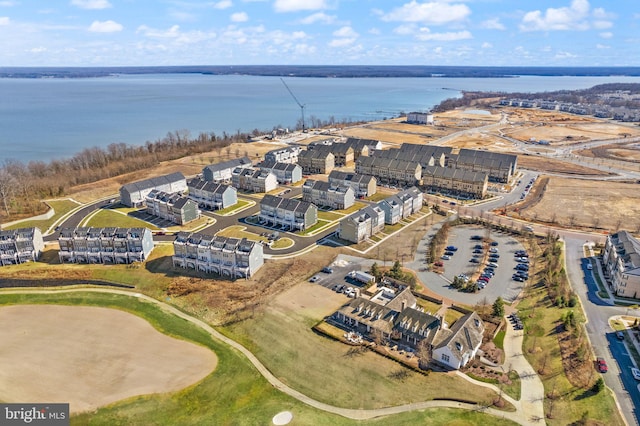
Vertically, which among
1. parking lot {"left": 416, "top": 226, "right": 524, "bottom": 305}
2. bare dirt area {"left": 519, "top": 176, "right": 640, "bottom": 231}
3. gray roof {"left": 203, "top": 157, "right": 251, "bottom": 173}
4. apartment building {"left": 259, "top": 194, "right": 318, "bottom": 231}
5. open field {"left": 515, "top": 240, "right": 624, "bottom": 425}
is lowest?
open field {"left": 515, "top": 240, "right": 624, "bottom": 425}

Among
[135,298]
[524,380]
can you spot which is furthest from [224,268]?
[524,380]

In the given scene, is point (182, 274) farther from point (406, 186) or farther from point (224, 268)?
point (406, 186)

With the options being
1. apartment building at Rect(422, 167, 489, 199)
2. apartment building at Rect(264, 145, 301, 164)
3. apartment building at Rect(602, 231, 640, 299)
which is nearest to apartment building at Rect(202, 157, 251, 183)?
apartment building at Rect(264, 145, 301, 164)

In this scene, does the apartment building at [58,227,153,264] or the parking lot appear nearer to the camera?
the parking lot

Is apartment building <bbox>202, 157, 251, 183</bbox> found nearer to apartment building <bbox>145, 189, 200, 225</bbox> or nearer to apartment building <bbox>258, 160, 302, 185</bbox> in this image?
apartment building <bbox>258, 160, 302, 185</bbox>

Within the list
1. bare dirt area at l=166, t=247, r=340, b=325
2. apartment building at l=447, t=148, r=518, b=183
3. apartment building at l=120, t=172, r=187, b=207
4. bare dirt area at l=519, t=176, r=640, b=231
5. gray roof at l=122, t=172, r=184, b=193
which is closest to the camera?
bare dirt area at l=166, t=247, r=340, b=325

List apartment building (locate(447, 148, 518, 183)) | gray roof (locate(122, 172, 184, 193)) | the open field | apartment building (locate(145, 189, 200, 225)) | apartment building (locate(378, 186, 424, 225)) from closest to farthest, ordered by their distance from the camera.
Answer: the open field
apartment building (locate(378, 186, 424, 225))
apartment building (locate(145, 189, 200, 225))
gray roof (locate(122, 172, 184, 193))
apartment building (locate(447, 148, 518, 183))

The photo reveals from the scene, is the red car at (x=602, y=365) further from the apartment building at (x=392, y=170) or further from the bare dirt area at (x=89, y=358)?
the apartment building at (x=392, y=170)
